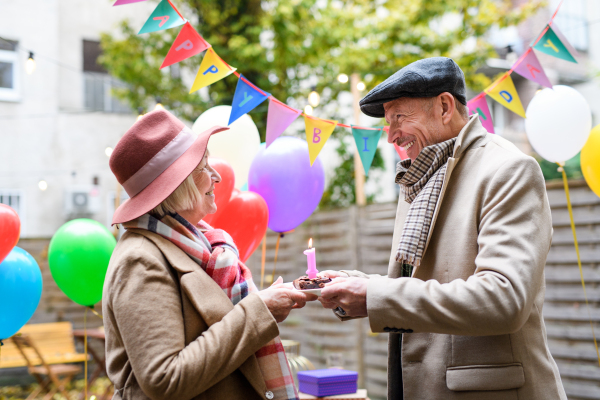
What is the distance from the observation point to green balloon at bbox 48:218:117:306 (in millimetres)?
3484

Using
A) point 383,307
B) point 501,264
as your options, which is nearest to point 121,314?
point 383,307

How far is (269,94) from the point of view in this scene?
3172 millimetres

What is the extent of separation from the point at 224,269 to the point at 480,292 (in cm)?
79

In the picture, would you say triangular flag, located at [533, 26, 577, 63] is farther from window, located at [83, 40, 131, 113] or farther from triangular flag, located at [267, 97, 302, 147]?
window, located at [83, 40, 131, 113]

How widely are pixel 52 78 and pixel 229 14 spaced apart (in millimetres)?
3324

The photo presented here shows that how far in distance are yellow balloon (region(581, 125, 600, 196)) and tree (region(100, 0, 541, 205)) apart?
15.4 ft

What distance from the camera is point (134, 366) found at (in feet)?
4.79

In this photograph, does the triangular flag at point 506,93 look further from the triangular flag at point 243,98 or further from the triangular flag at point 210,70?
the triangular flag at point 210,70

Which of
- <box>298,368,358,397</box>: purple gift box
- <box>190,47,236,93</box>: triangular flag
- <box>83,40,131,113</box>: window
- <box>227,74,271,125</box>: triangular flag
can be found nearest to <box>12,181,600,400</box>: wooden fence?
<box>298,368,358,397</box>: purple gift box

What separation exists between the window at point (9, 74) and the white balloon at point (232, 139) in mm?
6706

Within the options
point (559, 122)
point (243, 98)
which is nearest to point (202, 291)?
point (243, 98)

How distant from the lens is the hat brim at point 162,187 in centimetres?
163

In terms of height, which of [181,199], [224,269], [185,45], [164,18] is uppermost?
[164,18]

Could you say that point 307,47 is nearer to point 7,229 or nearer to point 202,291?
point 7,229
